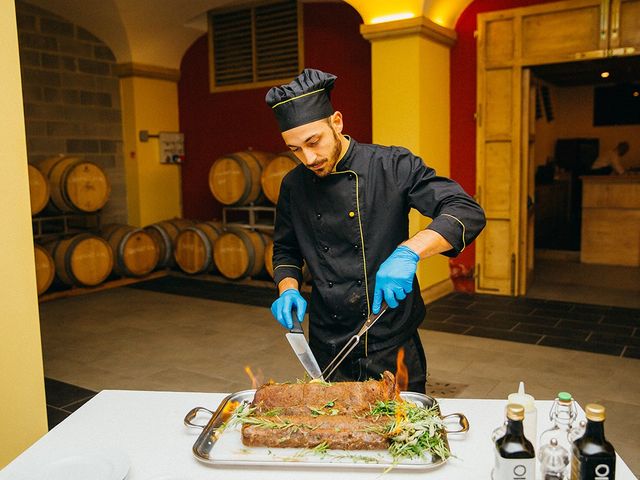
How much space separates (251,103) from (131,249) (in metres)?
2.47

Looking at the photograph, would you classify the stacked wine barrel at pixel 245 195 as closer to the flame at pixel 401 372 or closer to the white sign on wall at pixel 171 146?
the white sign on wall at pixel 171 146

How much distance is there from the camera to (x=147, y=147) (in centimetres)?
832

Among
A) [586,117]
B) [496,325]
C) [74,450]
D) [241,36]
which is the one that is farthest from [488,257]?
[586,117]

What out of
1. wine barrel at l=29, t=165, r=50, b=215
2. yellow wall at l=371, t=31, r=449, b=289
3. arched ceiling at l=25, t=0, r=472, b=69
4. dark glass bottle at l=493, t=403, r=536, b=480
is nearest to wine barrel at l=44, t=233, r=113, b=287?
wine barrel at l=29, t=165, r=50, b=215

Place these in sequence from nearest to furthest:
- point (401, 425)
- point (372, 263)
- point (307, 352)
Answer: point (401, 425) < point (307, 352) < point (372, 263)

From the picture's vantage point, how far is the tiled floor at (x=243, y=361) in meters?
3.60

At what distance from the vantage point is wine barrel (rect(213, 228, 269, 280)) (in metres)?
6.77

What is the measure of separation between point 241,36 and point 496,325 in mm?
5053

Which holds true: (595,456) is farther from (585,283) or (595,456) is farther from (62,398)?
(585,283)

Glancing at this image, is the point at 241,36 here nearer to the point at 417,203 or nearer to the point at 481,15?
the point at 481,15

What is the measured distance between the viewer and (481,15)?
5.87 metres

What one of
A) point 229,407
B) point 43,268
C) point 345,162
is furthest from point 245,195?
point 229,407

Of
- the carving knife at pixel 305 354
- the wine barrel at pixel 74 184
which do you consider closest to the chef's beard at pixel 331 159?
A: the carving knife at pixel 305 354

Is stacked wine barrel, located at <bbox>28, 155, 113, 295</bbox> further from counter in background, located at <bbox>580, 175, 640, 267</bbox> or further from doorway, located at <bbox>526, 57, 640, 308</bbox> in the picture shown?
counter in background, located at <bbox>580, 175, 640, 267</bbox>
